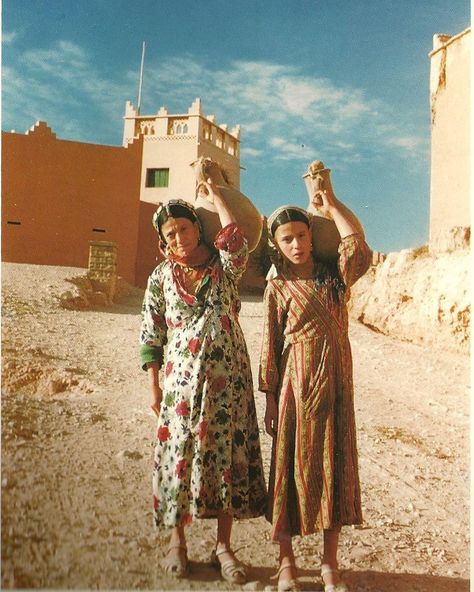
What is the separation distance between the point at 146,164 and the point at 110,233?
21.3ft

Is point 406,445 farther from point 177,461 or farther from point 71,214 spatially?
point 71,214

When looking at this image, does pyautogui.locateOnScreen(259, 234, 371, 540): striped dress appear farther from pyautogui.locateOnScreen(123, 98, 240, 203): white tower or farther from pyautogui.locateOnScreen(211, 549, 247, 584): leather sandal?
pyautogui.locateOnScreen(123, 98, 240, 203): white tower

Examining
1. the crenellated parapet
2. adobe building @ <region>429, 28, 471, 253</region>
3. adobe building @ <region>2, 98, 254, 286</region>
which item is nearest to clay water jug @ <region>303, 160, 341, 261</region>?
adobe building @ <region>2, 98, 254, 286</region>

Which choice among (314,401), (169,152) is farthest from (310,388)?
(169,152)

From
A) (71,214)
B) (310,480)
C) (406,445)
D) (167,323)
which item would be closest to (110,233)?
(71,214)

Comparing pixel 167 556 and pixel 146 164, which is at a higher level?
pixel 146 164

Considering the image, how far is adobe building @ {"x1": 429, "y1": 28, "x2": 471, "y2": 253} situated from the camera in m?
6.43

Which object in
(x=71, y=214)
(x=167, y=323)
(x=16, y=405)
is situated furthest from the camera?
(x=71, y=214)


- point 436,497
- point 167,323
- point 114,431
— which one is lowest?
point 436,497

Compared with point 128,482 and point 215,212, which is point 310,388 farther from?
point 128,482

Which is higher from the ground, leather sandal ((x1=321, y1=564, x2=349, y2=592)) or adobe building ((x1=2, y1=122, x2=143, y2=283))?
adobe building ((x1=2, y1=122, x2=143, y2=283))

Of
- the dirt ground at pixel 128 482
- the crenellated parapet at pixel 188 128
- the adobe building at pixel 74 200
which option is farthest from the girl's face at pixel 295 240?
the crenellated parapet at pixel 188 128

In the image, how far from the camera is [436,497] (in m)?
3.12

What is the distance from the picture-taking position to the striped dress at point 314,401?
194 cm
